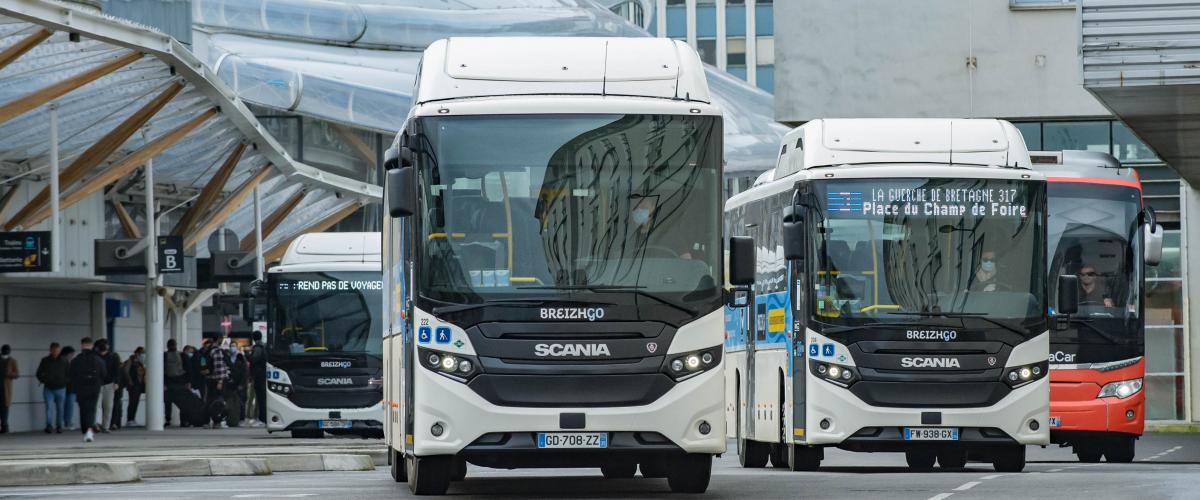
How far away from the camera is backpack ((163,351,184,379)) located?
132 ft

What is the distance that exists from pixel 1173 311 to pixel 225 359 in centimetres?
1778

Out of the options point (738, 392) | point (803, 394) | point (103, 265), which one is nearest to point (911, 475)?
point (803, 394)

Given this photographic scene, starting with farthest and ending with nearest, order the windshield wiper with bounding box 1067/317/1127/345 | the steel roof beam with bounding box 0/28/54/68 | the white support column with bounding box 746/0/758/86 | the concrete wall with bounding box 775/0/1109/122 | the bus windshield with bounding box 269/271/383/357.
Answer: the white support column with bounding box 746/0/758/86, the concrete wall with bounding box 775/0/1109/122, the bus windshield with bounding box 269/271/383/357, the steel roof beam with bounding box 0/28/54/68, the windshield wiper with bounding box 1067/317/1127/345

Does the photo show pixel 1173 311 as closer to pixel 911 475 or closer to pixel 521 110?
pixel 911 475

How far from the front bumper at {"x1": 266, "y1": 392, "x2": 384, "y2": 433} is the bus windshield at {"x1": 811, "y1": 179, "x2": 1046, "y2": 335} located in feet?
49.3

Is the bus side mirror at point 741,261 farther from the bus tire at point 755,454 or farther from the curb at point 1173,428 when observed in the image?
the curb at point 1173,428

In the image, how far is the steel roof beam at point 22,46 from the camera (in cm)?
2462

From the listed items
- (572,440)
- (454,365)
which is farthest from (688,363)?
(454,365)

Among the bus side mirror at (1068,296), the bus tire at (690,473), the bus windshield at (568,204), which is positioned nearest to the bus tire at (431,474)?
the bus windshield at (568,204)

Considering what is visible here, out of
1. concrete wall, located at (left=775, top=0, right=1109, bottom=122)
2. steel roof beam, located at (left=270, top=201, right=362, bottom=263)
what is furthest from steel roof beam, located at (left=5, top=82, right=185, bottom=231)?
steel roof beam, located at (left=270, top=201, right=362, bottom=263)

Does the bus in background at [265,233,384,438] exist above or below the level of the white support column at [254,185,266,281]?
below

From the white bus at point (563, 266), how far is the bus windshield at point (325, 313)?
18.1m

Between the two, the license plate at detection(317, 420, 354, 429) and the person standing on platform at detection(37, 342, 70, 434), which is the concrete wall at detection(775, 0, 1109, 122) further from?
the person standing on platform at detection(37, 342, 70, 434)

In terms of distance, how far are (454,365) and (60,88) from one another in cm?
1448
